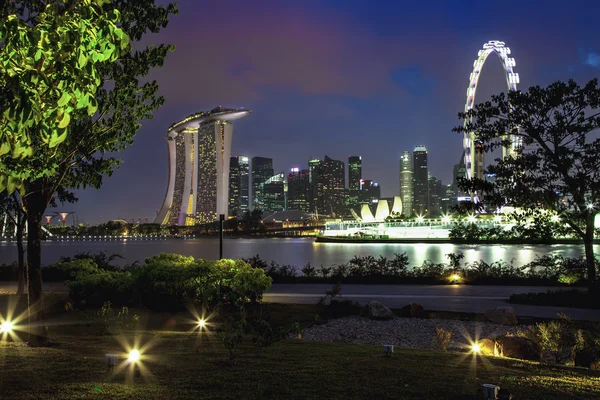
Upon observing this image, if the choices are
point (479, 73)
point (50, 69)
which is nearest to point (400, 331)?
point (50, 69)

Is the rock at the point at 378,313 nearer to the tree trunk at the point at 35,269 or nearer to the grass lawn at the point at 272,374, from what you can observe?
the grass lawn at the point at 272,374

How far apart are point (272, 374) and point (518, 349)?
4172 millimetres

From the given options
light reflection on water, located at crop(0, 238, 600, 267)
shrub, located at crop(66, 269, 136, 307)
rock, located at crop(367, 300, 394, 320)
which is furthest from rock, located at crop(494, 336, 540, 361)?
light reflection on water, located at crop(0, 238, 600, 267)

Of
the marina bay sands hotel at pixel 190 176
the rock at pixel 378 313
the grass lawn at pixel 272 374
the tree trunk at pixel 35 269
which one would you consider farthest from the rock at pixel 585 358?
the marina bay sands hotel at pixel 190 176

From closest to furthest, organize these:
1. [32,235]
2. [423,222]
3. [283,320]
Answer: [32,235], [283,320], [423,222]

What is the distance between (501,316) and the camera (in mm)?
11352

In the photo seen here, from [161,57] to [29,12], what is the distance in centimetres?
210

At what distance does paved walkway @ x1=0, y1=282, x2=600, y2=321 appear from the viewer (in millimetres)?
12688

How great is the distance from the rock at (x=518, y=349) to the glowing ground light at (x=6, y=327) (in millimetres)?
7931

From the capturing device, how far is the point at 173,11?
8.79 meters

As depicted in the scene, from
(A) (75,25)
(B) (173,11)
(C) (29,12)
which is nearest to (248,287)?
(B) (173,11)

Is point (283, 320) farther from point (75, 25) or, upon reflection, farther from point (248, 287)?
point (75, 25)

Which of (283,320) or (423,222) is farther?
(423,222)

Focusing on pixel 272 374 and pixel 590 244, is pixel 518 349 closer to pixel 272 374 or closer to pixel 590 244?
pixel 272 374
